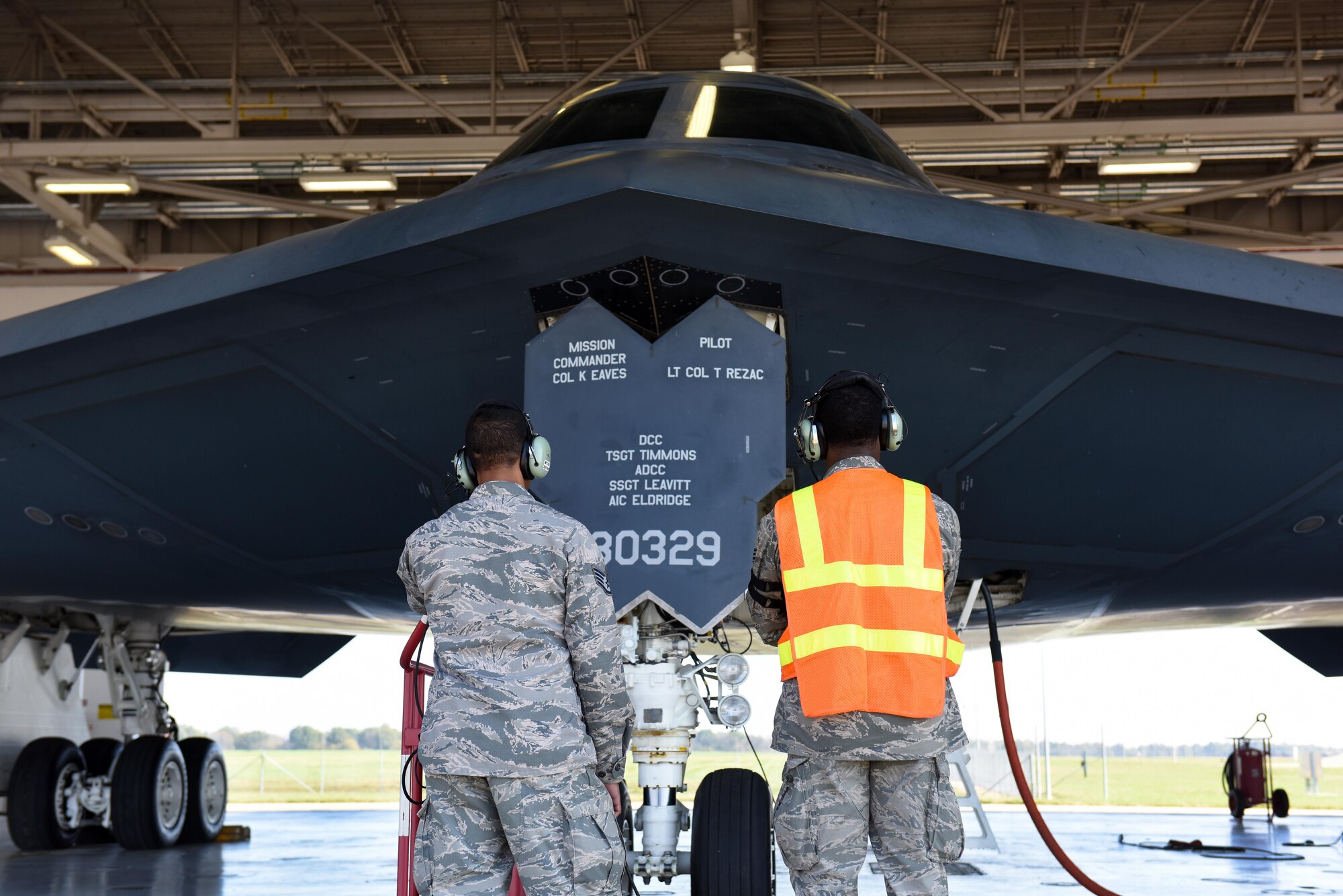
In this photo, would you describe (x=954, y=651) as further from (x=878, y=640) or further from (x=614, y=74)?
(x=614, y=74)

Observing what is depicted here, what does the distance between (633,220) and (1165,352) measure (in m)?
2.54

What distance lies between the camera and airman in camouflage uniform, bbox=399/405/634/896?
338 centimetres

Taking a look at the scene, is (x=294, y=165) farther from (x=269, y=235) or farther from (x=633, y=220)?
(x=633, y=220)

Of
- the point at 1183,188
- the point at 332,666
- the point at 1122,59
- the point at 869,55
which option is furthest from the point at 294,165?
the point at 1183,188

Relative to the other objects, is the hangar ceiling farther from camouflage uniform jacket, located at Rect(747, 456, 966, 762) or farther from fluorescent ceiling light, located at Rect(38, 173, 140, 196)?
camouflage uniform jacket, located at Rect(747, 456, 966, 762)

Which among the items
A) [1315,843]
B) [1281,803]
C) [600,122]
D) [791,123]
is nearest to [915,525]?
[791,123]

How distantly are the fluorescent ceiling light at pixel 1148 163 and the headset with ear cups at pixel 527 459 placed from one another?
1334 cm

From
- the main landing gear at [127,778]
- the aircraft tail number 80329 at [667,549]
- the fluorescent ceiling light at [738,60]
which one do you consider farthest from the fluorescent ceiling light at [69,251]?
the aircraft tail number 80329 at [667,549]

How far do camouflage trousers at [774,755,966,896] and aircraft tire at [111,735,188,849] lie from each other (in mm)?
8259

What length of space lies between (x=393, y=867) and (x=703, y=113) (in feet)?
19.3

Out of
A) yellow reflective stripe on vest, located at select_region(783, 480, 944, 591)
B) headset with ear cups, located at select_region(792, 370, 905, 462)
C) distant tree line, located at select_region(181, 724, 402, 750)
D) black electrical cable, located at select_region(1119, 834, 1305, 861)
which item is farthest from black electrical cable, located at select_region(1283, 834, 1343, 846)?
distant tree line, located at select_region(181, 724, 402, 750)

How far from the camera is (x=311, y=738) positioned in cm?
3641

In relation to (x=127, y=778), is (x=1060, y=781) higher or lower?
lower

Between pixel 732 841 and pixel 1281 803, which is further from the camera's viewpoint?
pixel 1281 803
